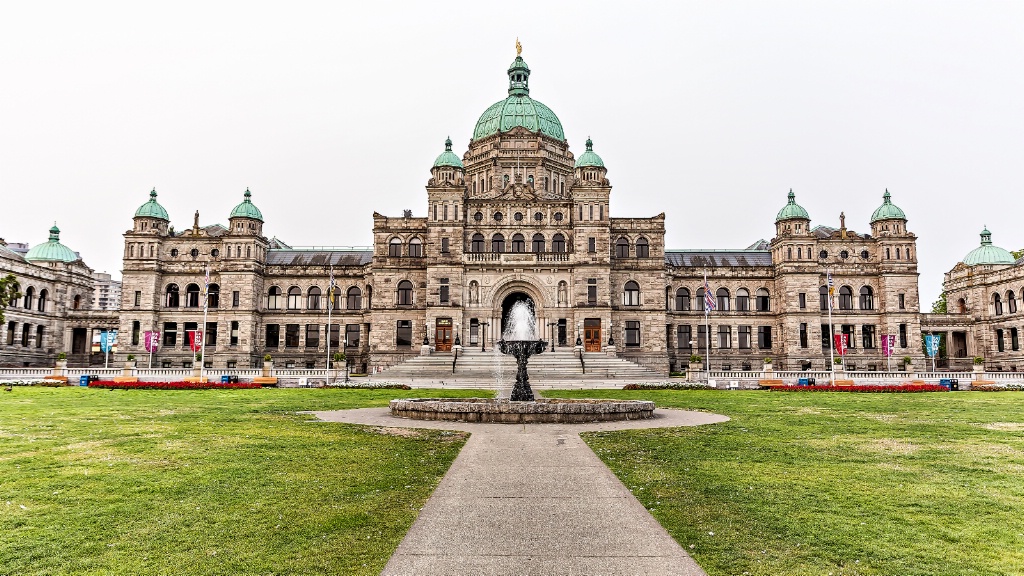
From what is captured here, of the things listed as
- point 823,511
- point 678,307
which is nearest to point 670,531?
point 823,511

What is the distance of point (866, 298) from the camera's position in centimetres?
6650

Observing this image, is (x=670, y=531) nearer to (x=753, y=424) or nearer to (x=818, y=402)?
(x=753, y=424)

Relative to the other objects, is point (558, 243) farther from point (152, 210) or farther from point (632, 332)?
point (152, 210)

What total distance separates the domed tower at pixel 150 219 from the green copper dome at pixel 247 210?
7.45m

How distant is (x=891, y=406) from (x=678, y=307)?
42.3 metres

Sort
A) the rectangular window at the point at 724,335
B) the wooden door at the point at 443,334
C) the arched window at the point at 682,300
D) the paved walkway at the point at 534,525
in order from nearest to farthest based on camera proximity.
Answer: the paved walkway at the point at 534,525
the wooden door at the point at 443,334
the rectangular window at the point at 724,335
the arched window at the point at 682,300

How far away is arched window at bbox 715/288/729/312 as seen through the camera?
6894 cm

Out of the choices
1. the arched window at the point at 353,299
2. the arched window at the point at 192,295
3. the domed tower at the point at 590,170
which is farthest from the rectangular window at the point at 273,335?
the domed tower at the point at 590,170

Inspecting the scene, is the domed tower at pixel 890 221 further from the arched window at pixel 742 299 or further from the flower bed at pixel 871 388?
the flower bed at pixel 871 388

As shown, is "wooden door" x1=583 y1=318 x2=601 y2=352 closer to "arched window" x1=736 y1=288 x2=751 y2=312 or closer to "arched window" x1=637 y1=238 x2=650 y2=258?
"arched window" x1=637 y1=238 x2=650 y2=258

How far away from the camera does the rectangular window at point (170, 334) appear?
66.9 m

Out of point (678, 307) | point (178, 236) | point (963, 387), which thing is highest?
point (178, 236)

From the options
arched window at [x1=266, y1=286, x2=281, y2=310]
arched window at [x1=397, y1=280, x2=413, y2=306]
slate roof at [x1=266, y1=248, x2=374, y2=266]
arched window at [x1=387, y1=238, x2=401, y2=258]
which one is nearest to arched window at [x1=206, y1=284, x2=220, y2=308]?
arched window at [x1=266, y1=286, x2=281, y2=310]

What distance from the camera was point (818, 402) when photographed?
29734 mm
